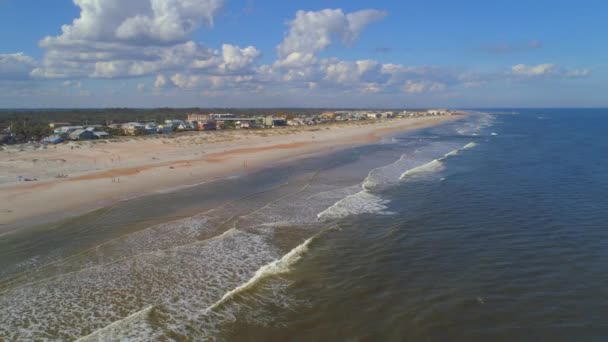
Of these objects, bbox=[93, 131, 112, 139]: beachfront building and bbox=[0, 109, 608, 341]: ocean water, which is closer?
bbox=[0, 109, 608, 341]: ocean water

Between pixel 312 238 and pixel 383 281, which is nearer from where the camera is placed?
pixel 383 281

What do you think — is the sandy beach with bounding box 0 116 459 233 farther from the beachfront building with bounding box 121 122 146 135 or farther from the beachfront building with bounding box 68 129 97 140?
the beachfront building with bounding box 121 122 146 135

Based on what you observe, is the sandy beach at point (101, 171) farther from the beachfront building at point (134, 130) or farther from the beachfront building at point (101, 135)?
the beachfront building at point (134, 130)

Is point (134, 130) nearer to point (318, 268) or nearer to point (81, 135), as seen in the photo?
point (81, 135)

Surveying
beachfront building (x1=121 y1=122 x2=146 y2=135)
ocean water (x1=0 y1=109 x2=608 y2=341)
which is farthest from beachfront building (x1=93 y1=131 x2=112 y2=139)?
ocean water (x1=0 y1=109 x2=608 y2=341)

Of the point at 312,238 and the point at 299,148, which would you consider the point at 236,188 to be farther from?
the point at 299,148

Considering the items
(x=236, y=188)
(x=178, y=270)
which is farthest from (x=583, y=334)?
(x=236, y=188)

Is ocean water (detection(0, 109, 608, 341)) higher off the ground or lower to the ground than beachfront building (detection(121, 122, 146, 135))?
lower
